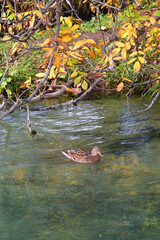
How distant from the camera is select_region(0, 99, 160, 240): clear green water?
4.45 meters

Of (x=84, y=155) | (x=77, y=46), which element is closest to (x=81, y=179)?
(x=84, y=155)

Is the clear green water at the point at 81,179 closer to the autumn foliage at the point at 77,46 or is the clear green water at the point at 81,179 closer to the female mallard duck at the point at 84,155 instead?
the female mallard duck at the point at 84,155

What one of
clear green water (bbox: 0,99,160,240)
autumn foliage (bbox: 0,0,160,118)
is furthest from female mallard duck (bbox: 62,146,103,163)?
autumn foliage (bbox: 0,0,160,118)

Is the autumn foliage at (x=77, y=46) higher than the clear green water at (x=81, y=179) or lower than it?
higher

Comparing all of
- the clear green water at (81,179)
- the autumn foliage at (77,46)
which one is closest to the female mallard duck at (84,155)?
the clear green water at (81,179)

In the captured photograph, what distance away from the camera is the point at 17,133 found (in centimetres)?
853

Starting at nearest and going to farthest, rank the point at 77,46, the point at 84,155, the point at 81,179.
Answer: the point at 77,46
the point at 81,179
the point at 84,155

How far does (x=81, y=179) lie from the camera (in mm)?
5973

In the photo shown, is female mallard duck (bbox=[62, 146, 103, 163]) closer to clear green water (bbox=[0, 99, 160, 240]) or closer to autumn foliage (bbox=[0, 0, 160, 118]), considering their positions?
clear green water (bbox=[0, 99, 160, 240])

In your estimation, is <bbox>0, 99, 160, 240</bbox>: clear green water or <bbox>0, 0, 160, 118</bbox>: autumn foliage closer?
<bbox>0, 99, 160, 240</bbox>: clear green water

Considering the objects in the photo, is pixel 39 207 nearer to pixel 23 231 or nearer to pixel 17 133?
pixel 23 231

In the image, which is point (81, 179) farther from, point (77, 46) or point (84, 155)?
point (77, 46)

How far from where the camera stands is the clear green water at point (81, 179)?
14.6 feet

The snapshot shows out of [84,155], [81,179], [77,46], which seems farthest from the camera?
[84,155]
